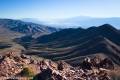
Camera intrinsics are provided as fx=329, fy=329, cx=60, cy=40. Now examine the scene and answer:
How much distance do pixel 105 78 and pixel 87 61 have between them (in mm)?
21548

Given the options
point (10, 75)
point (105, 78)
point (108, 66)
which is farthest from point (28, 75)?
point (108, 66)

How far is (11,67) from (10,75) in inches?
136

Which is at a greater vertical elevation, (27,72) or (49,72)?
(49,72)

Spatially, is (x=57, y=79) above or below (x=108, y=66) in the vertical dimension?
above

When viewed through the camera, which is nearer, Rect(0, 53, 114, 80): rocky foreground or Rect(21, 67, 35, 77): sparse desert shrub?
Rect(0, 53, 114, 80): rocky foreground

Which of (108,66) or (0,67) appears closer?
(0,67)

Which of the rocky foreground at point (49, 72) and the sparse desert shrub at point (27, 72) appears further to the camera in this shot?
the sparse desert shrub at point (27, 72)

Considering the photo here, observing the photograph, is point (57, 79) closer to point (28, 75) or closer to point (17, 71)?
point (28, 75)

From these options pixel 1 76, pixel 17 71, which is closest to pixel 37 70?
pixel 17 71

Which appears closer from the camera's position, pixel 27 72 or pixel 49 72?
pixel 49 72

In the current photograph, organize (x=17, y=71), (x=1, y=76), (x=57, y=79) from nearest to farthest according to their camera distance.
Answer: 1. (x=57, y=79)
2. (x=1, y=76)
3. (x=17, y=71)

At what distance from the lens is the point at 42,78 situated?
39594 mm

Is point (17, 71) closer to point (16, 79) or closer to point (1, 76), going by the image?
point (1, 76)

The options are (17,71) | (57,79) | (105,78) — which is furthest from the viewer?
(17,71)
